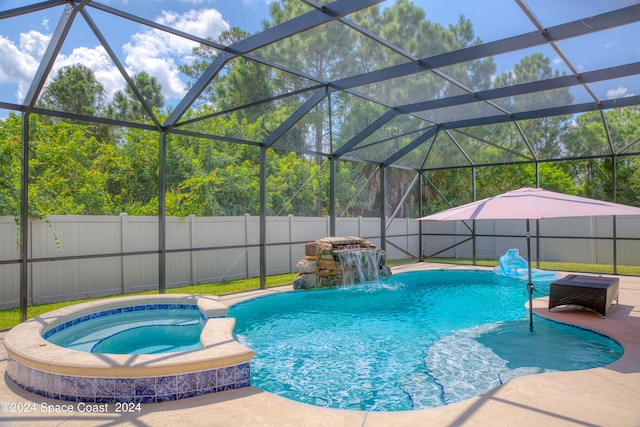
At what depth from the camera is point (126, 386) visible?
329 cm

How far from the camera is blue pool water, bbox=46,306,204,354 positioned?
17.3 feet

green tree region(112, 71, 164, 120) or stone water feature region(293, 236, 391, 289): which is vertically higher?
green tree region(112, 71, 164, 120)

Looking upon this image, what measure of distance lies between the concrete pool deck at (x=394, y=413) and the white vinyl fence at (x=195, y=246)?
3587 millimetres

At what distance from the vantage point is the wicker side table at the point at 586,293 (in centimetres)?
608

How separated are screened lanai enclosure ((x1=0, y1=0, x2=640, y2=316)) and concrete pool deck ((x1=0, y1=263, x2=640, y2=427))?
9.62ft

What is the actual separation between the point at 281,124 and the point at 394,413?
274 inches

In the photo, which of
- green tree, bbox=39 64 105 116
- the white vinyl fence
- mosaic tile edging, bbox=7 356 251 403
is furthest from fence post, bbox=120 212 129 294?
green tree, bbox=39 64 105 116

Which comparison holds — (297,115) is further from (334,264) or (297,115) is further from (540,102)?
(540,102)

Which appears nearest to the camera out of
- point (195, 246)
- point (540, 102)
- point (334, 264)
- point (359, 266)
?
point (540, 102)

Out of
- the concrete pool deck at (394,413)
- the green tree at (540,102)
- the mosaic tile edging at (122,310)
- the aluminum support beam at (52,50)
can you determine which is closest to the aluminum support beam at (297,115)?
the green tree at (540,102)

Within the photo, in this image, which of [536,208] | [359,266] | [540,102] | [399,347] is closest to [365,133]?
[359,266]

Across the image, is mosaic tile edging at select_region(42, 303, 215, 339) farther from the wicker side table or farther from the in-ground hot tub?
the wicker side table

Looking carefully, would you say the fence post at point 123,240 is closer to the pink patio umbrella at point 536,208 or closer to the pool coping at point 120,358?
the pool coping at point 120,358

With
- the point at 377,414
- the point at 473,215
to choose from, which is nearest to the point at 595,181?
the point at 473,215
